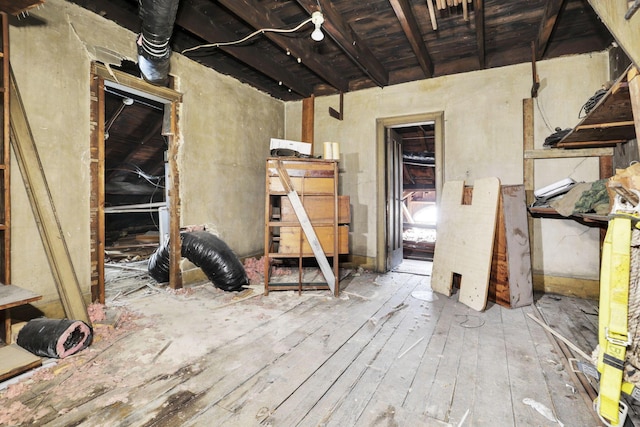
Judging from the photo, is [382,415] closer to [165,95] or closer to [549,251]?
[549,251]

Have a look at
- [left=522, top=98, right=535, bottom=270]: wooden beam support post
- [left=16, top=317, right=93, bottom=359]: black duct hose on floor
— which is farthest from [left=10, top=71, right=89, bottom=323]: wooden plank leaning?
[left=522, top=98, right=535, bottom=270]: wooden beam support post

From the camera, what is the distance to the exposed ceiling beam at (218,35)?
260cm

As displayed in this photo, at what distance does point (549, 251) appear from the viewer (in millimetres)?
3312

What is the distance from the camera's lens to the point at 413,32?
2814 mm

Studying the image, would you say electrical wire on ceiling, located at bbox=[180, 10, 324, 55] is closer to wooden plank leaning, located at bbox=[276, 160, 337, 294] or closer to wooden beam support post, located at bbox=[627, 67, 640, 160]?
wooden plank leaning, located at bbox=[276, 160, 337, 294]

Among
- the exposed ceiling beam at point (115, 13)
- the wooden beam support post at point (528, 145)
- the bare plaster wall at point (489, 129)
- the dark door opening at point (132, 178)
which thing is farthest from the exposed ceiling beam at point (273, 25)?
the wooden beam support post at point (528, 145)

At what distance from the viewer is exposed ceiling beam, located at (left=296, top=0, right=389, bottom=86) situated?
7.97 feet

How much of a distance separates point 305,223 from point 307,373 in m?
1.63

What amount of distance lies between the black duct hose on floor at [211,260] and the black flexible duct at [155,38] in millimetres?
1645

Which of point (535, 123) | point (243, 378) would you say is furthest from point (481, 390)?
point (535, 123)

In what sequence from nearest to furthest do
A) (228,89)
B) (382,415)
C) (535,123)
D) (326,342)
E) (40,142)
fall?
(382,415), (326,342), (40,142), (535,123), (228,89)

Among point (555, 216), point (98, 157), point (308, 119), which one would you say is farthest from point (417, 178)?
→ point (98, 157)

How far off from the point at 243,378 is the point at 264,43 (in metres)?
3.33

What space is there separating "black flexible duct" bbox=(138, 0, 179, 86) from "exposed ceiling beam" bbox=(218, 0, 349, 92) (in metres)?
0.50
